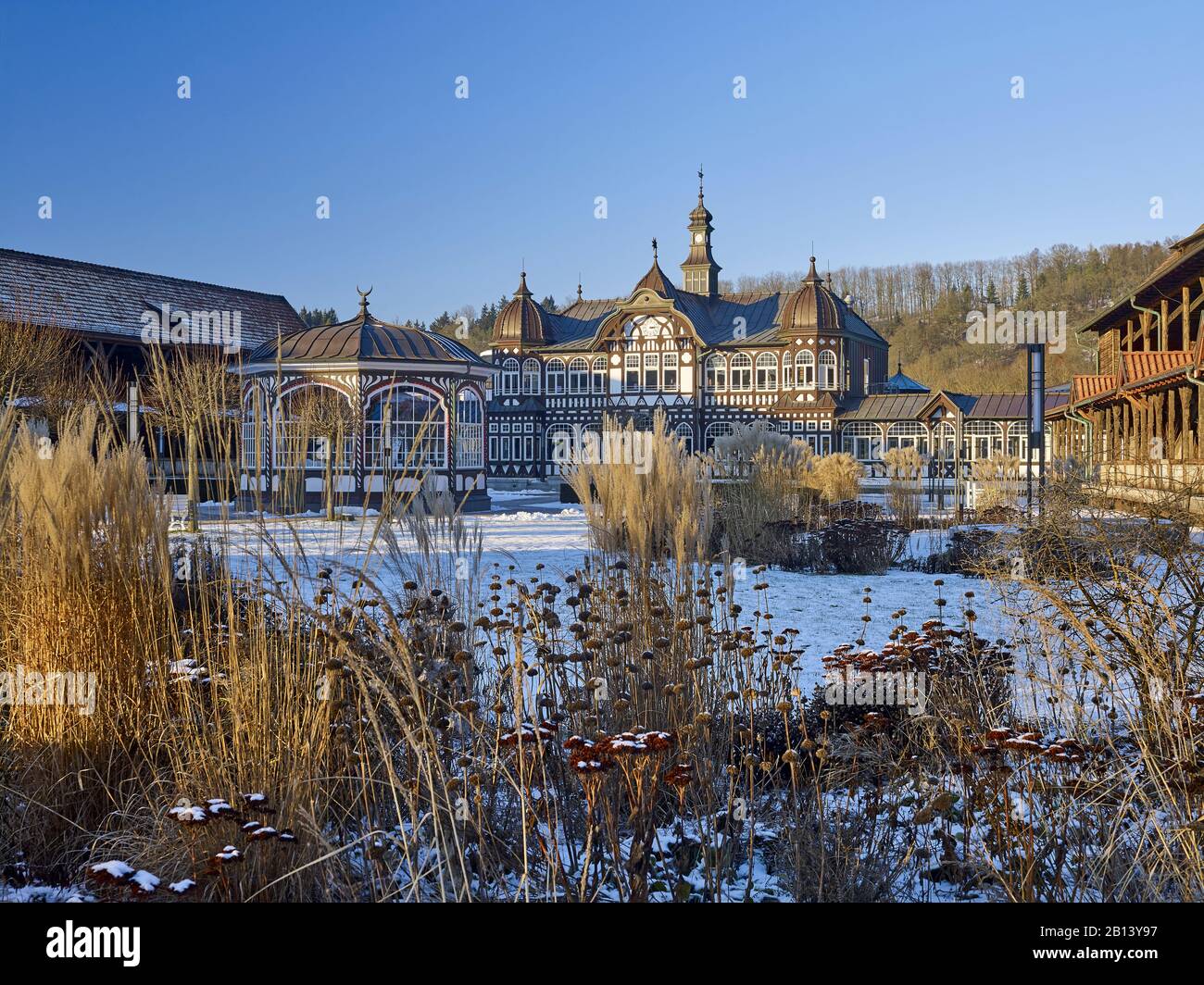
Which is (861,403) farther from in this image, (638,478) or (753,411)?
(638,478)

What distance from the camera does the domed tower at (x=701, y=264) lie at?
4281 centimetres

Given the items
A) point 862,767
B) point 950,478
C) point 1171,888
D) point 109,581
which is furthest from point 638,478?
point 950,478

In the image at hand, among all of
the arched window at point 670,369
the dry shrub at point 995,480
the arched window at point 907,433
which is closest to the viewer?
the dry shrub at point 995,480

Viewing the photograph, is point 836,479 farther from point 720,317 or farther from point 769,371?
point 720,317

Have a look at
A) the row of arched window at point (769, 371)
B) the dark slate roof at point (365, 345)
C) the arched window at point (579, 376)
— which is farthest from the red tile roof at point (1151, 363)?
the arched window at point (579, 376)

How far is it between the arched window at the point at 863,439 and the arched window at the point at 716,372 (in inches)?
183

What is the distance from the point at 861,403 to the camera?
118ft

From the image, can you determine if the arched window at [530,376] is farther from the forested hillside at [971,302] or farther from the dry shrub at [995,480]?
the dry shrub at [995,480]

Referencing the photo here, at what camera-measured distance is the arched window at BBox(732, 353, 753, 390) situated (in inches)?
1464

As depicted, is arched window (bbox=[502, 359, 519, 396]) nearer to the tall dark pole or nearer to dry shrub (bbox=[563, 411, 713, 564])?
the tall dark pole

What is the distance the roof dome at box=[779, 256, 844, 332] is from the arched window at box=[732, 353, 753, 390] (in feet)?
5.57

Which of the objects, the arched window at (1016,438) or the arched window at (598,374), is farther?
the arched window at (598,374)

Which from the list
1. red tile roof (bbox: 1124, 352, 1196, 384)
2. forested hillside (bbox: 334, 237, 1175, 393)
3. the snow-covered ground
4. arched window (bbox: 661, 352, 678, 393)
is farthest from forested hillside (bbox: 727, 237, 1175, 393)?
the snow-covered ground

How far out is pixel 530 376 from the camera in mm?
39750
